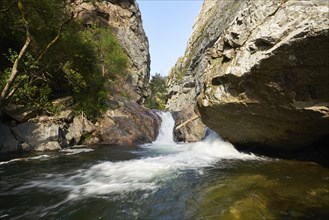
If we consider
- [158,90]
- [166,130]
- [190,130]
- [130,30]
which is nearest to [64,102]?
[190,130]

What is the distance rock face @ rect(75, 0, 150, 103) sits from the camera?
1781 inches

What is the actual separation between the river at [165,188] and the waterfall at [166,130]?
996 centimetres

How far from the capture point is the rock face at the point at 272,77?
253 inches

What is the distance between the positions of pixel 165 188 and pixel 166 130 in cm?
1643

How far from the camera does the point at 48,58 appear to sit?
1655 cm

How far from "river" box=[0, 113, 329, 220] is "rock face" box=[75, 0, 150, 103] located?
110ft

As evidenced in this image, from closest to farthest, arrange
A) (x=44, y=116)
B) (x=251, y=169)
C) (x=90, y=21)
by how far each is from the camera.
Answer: (x=251, y=169) → (x=44, y=116) → (x=90, y=21)

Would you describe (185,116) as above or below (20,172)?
above

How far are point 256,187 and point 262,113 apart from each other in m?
3.25

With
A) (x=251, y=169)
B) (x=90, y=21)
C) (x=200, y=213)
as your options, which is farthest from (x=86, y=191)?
(x=90, y=21)

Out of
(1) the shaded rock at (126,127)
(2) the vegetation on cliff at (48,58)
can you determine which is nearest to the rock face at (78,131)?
(1) the shaded rock at (126,127)

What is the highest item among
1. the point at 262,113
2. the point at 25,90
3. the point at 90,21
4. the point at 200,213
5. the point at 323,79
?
the point at 90,21

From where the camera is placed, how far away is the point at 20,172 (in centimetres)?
930

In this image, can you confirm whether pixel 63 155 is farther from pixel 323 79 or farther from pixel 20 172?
pixel 323 79
